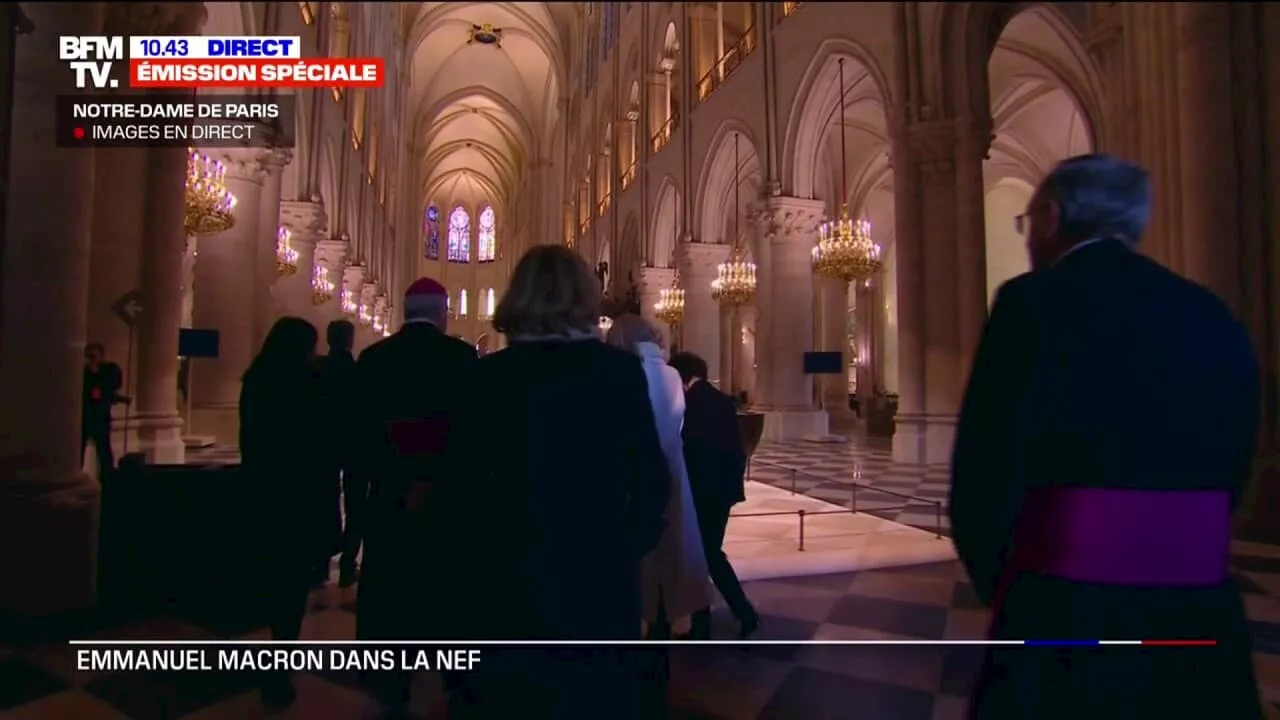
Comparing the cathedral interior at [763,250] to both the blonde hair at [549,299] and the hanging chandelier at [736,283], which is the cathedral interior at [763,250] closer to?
the hanging chandelier at [736,283]

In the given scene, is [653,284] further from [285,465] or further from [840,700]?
[840,700]

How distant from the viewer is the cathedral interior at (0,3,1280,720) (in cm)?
295

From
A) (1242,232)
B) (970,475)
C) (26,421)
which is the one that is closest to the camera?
(970,475)

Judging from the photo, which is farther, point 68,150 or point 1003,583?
point 68,150

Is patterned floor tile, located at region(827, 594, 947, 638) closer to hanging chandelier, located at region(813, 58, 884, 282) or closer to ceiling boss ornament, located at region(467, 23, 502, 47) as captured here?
hanging chandelier, located at region(813, 58, 884, 282)

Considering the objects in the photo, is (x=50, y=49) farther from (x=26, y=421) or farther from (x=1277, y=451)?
(x=1277, y=451)

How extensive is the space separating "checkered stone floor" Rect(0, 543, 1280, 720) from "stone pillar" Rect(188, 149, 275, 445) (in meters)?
7.95

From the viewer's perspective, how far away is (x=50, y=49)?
311 cm

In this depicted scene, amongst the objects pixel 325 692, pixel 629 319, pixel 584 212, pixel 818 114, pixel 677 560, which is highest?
pixel 584 212

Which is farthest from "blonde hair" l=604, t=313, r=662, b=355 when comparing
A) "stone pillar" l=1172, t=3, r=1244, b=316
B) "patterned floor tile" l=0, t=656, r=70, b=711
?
"stone pillar" l=1172, t=3, r=1244, b=316

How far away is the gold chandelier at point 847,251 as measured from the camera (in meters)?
12.0

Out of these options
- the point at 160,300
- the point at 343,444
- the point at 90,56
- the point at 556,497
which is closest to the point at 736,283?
the point at 160,300

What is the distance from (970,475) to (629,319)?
5.19ft

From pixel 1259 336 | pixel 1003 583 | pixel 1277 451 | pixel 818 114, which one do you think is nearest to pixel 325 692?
pixel 1003 583
